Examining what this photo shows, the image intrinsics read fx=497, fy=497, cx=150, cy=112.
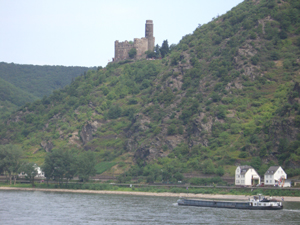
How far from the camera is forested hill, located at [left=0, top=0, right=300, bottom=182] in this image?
11512 centimetres

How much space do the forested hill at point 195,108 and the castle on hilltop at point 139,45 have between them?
4767 millimetres

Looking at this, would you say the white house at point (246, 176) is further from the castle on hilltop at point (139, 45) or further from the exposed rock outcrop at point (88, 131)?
the castle on hilltop at point (139, 45)

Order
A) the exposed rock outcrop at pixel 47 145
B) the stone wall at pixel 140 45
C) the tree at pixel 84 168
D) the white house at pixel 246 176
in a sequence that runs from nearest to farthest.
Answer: the white house at pixel 246 176 < the tree at pixel 84 168 < the exposed rock outcrop at pixel 47 145 < the stone wall at pixel 140 45

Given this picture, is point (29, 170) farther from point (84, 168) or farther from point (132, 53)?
point (132, 53)

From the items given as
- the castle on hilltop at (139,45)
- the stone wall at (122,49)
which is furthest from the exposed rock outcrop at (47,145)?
the stone wall at (122,49)

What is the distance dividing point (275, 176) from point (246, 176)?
5952mm

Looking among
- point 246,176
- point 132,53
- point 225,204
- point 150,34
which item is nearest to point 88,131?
point 132,53

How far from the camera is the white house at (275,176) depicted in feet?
316

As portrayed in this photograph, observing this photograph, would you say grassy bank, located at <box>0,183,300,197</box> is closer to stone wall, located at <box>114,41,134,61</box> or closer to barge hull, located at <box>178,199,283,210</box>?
barge hull, located at <box>178,199,283,210</box>

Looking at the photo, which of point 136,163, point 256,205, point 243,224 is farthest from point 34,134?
point 243,224

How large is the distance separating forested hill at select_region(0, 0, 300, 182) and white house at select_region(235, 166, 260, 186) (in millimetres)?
2471

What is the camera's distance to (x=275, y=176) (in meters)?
96.9

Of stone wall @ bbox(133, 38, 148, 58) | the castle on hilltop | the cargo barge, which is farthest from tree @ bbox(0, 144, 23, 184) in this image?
stone wall @ bbox(133, 38, 148, 58)

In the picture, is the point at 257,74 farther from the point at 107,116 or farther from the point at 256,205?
the point at 256,205
